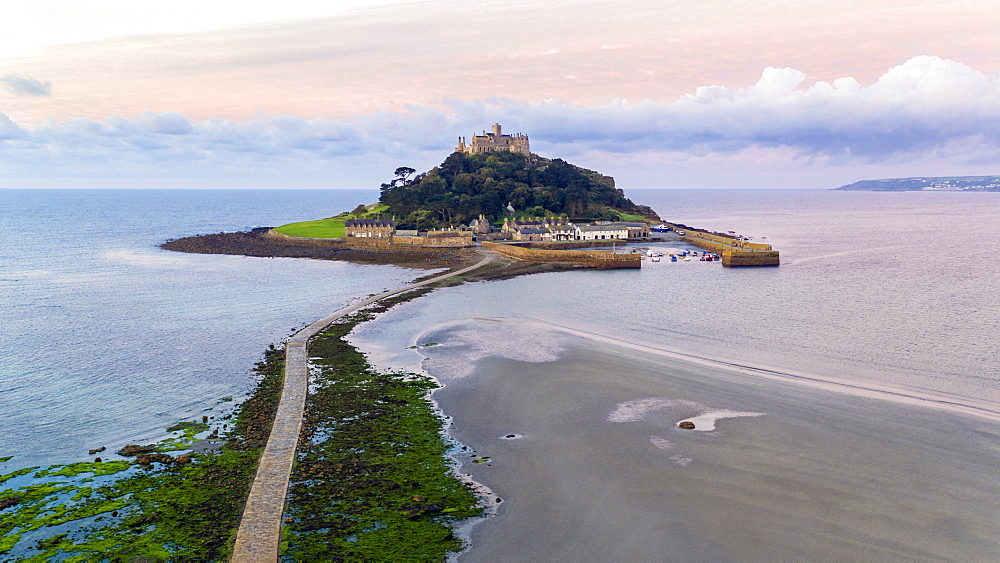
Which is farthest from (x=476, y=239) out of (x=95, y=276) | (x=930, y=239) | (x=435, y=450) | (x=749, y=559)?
(x=749, y=559)

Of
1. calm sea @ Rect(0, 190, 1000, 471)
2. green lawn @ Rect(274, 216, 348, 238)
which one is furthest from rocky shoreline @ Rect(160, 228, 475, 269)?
calm sea @ Rect(0, 190, 1000, 471)

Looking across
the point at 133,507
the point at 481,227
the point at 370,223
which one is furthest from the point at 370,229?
the point at 133,507

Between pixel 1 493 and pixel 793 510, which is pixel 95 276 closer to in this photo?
pixel 1 493

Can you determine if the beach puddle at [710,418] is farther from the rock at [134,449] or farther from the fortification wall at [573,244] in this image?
the fortification wall at [573,244]

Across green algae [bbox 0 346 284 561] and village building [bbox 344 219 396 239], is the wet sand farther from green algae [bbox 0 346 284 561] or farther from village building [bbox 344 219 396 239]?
village building [bbox 344 219 396 239]

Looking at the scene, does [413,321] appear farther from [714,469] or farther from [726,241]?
[726,241]

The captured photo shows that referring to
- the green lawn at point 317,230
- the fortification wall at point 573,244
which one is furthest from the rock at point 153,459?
the green lawn at point 317,230
